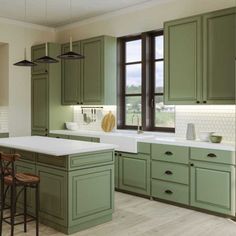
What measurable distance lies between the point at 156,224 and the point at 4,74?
14.6 ft

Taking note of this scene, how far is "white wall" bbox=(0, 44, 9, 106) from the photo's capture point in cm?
677

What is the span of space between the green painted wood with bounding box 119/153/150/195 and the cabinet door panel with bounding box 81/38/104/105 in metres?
1.29

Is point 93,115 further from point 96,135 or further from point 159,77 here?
point 159,77

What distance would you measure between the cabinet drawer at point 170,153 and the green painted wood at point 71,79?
2.16 metres

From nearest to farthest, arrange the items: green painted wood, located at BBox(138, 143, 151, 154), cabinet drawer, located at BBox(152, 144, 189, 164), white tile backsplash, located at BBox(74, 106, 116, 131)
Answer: cabinet drawer, located at BBox(152, 144, 189, 164), green painted wood, located at BBox(138, 143, 151, 154), white tile backsplash, located at BBox(74, 106, 116, 131)

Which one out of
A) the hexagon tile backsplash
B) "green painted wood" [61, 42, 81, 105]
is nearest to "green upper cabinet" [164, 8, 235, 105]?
the hexagon tile backsplash

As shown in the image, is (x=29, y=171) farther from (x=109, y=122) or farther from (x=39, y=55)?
(x=39, y=55)

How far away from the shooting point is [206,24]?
180 inches

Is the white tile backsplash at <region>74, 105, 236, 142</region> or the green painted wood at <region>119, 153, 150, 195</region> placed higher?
the white tile backsplash at <region>74, 105, 236, 142</region>

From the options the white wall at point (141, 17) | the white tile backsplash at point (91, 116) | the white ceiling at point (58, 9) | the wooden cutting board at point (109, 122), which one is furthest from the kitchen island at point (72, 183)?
the white ceiling at point (58, 9)

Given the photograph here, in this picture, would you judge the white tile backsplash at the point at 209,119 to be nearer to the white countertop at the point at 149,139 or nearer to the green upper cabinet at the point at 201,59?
the white countertop at the point at 149,139

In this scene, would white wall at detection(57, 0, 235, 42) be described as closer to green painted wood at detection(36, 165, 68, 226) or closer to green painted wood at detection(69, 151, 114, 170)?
green painted wood at detection(69, 151, 114, 170)

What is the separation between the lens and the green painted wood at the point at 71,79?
21.3ft

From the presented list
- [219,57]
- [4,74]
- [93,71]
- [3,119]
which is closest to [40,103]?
[3,119]
